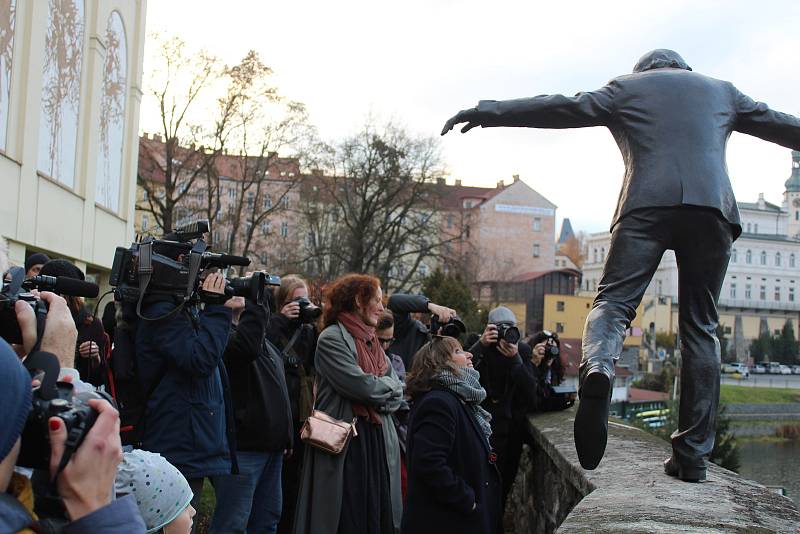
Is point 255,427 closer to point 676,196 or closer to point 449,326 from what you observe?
point 449,326

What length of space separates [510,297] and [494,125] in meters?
62.3

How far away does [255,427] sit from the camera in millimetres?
5098

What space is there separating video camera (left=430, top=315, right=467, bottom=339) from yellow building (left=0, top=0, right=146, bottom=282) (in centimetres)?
883

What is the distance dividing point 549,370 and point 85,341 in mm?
4069

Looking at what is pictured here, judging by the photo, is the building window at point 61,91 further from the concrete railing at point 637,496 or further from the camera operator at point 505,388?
the concrete railing at point 637,496

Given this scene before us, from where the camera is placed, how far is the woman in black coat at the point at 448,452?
14.4 feet

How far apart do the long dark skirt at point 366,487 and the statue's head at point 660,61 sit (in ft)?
8.70

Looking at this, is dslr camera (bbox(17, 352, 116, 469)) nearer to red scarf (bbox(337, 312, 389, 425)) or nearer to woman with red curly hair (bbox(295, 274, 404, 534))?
woman with red curly hair (bbox(295, 274, 404, 534))

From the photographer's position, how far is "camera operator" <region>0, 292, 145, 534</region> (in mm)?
1396

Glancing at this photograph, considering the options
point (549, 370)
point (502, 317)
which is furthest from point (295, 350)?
point (549, 370)

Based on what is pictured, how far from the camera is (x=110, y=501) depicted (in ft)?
5.28

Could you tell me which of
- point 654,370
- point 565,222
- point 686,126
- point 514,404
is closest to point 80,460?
point 686,126

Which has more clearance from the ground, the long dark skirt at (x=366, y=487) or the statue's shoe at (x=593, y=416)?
the statue's shoe at (x=593, y=416)

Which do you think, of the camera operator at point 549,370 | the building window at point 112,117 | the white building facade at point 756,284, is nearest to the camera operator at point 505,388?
the camera operator at point 549,370
